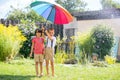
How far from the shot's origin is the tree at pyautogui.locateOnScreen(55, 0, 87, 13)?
63.8 m

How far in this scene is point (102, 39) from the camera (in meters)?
18.0

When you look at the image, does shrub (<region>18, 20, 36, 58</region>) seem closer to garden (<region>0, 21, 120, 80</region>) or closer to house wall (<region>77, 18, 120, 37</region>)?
garden (<region>0, 21, 120, 80</region>)

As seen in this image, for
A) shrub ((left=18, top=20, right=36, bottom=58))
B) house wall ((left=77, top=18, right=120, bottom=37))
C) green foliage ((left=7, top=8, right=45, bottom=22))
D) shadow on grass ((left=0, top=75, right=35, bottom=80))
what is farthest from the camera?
green foliage ((left=7, top=8, right=45, bottom=22))

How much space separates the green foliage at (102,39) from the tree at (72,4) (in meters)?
44.9

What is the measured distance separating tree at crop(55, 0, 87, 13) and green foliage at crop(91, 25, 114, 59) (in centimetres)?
4494

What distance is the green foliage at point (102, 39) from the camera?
58.3ft

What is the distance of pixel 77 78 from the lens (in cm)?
927

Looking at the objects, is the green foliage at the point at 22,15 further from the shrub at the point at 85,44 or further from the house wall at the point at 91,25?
the shrub at the point at 85,44

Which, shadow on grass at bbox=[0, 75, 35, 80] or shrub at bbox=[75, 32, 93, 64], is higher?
shrub at bbox=[75, 32, 93, 64]

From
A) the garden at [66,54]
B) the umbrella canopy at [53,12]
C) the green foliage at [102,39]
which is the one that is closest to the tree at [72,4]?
the garden at [66,54]

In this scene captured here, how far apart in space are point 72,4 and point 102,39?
4749cm

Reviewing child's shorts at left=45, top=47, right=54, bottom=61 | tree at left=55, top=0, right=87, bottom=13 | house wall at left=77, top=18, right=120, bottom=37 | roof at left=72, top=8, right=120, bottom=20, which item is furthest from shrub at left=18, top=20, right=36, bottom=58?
tree at left=55, top=0, right=87, bottom=13

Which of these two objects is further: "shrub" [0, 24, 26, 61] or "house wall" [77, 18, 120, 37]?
"house wall" [77, 18, 120, 37]

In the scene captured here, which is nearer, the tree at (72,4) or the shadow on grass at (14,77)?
the shadow on grass at (14,77)
